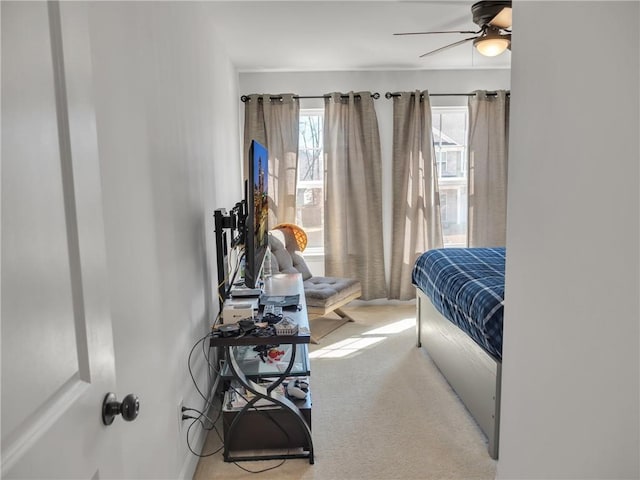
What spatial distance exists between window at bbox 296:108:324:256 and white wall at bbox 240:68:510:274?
22 centimetres

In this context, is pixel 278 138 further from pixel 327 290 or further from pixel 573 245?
pixel 573 245

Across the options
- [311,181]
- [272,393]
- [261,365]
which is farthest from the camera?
[311,181]

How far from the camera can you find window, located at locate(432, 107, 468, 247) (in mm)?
5355

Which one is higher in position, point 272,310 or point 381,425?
point 272,310

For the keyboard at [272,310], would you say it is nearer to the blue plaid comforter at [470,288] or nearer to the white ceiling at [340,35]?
the blue plaid comforter at [470,288]

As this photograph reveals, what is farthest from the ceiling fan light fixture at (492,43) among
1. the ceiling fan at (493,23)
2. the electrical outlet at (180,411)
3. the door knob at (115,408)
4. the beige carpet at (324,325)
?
the door knob at (115,408)

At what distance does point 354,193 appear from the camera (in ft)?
17.0

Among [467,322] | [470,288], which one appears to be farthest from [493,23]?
[467,322]

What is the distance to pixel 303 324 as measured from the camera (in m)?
2.41

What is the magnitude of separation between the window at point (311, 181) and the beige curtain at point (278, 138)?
0.21 meters

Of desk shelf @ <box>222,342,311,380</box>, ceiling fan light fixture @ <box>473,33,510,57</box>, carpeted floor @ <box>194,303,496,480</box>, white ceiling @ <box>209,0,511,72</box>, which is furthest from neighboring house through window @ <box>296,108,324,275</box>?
desk shelf @ <box>222,342,311,380</box>

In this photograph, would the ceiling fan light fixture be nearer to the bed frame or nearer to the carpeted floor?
the bed frame

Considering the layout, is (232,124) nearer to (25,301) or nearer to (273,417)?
(273,417)

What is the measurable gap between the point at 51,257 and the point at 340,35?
3524 millimetres
